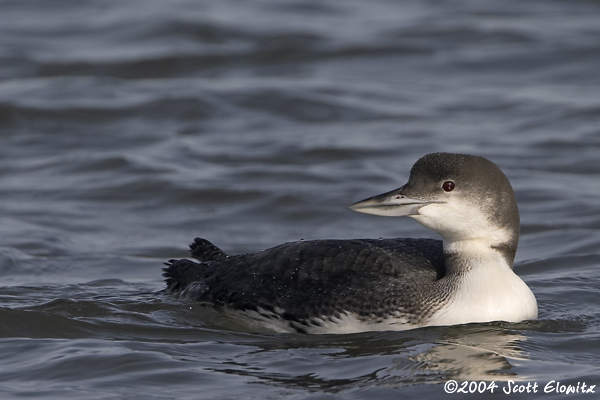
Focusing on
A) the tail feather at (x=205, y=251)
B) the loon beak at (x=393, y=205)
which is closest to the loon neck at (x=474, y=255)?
the loon beak at (x=393, y=205)

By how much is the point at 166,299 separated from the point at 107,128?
5448 millimetres

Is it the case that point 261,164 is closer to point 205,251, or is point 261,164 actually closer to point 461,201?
point 205,251

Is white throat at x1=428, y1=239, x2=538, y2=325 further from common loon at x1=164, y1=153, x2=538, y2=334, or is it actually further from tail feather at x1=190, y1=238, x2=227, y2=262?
tail feather at x1=190, y1=238, x2=227, y2=262

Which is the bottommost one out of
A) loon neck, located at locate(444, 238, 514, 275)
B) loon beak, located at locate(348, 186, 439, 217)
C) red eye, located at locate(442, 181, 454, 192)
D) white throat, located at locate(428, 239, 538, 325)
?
white throat, located at locate(428, 239, 538, 325)

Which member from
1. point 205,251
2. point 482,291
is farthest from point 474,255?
point 205,251

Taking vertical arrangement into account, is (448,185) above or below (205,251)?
above

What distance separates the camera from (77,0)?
57.7 ft

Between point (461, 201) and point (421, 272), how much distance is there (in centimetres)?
49

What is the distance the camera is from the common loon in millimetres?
6289

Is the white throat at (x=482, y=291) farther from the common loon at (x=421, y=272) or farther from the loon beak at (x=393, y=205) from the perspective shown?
the loon beak at (x=393, y=205)

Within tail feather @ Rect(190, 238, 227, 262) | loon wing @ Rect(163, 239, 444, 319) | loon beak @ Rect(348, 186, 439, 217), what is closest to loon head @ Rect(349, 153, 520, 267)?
loon beak @ Rect(348, 186, 439, 217)

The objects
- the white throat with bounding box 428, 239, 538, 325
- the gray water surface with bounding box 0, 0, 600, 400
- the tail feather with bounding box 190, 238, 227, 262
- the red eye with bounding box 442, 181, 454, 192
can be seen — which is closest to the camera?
the gray water surface with bounding box 0, 0, 600, 400

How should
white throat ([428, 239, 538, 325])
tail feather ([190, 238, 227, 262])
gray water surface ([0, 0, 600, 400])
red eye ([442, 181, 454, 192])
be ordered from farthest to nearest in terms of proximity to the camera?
tail feather ([190, 238, 227, 262]), red eye ([442, 181, 454, 192]), white throat ([428, 239, 538, 325]), gray water surface ([0, 0, 600, 400])

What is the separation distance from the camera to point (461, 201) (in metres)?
6.37
